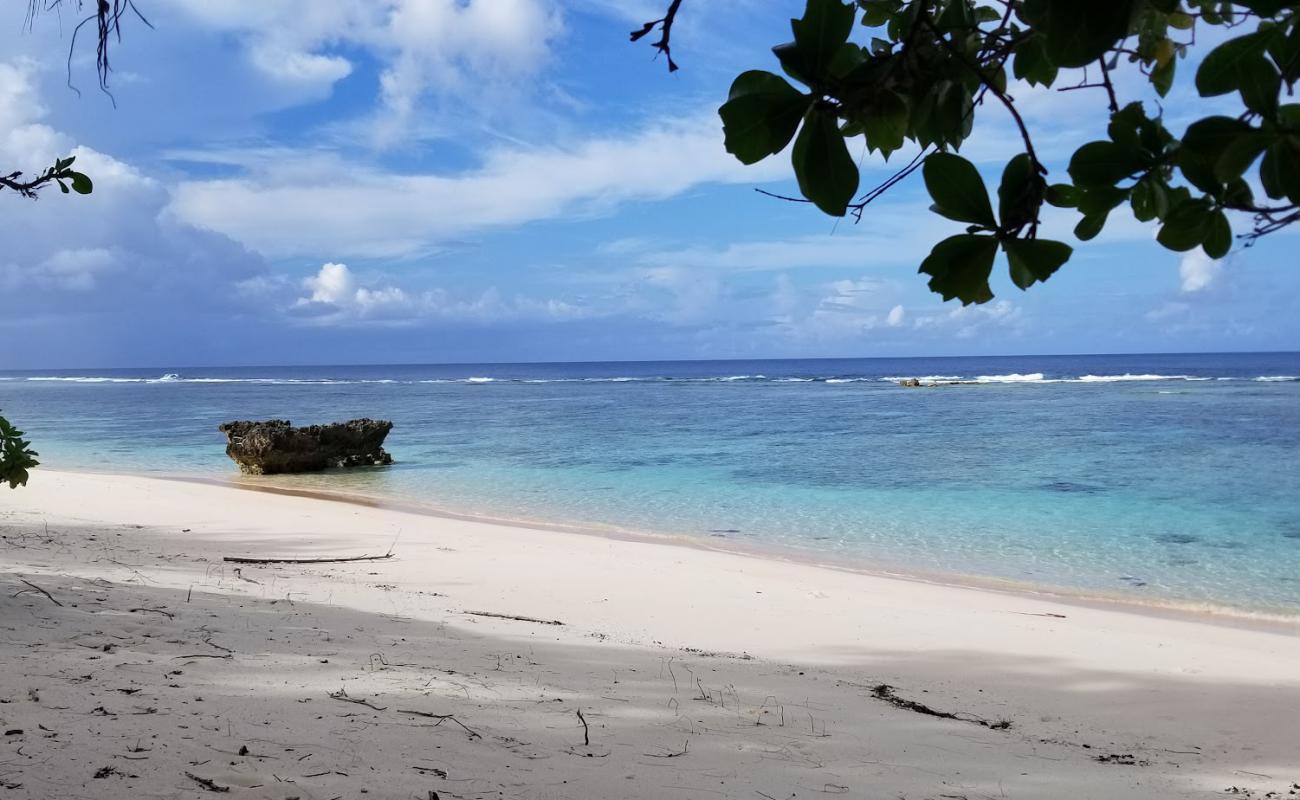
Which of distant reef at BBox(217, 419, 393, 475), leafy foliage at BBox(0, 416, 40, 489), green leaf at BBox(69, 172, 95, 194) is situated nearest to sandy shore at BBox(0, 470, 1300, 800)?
leafy foliage at BBox(0, 416, 40, 489)

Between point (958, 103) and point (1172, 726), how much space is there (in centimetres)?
415

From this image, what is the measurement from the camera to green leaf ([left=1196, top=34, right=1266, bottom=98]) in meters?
0.79

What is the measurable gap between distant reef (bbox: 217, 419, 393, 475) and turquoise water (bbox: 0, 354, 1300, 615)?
477 mm

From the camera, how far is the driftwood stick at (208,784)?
2160 mm

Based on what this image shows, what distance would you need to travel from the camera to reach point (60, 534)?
7.09 m

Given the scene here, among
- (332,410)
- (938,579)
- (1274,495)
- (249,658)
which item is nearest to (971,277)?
(249,658)

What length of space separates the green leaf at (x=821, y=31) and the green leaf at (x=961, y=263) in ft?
0.64

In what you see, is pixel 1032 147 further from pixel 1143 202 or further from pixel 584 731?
pixel 584 731

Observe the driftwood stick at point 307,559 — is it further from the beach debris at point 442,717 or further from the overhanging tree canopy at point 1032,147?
the overhanging tree canopy at point 1032,147

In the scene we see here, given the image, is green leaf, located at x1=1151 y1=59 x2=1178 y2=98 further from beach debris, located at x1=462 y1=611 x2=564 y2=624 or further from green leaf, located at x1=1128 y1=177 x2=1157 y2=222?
beach debris, located at x1=462 y1=611 x2=564 y2=624

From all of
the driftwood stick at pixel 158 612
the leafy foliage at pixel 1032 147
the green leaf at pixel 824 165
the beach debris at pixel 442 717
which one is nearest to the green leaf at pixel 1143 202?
the leafy foliage at pixel 1032 147

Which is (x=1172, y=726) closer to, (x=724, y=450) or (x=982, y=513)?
(x=982, y=513)

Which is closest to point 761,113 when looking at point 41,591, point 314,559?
point 41,591

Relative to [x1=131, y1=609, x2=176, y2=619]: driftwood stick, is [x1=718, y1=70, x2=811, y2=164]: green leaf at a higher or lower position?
higher
